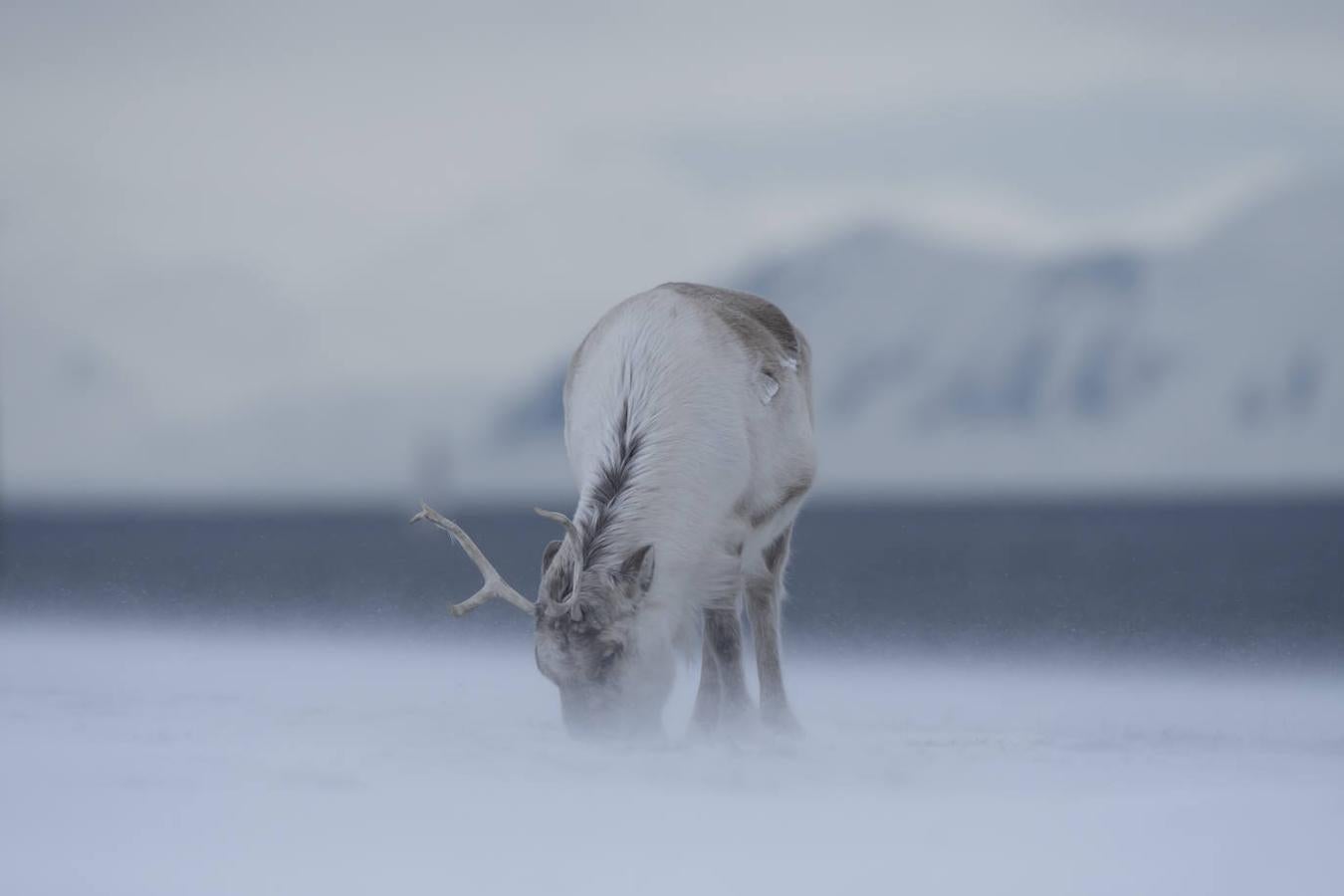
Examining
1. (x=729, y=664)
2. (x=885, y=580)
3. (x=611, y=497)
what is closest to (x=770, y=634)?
(x=729, y=664)

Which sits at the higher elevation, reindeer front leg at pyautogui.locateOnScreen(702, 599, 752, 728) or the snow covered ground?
reindeer front leg at pyautogui.locateOnScreen(702, 599, 752, 728)

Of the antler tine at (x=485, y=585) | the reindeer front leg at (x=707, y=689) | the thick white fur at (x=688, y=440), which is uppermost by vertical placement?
the thick white fur at (x=688, y=440)

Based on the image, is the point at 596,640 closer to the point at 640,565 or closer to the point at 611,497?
the point at 640,565

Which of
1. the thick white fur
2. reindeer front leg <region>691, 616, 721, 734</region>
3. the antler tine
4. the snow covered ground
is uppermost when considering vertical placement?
the thick white fur

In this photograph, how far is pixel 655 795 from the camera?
516 centimetres

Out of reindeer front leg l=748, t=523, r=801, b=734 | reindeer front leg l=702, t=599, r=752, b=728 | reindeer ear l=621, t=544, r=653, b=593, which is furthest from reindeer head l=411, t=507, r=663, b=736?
reindeer front leg l=748, t=523, r=801, b=734

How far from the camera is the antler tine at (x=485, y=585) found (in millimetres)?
5918

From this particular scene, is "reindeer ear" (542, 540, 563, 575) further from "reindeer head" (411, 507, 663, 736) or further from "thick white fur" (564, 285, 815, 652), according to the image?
"thick white fur" (564, 285, 815, 652)

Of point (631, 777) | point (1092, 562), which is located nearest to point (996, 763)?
point (631, 777)

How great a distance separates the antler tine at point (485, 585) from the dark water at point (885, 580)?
413cm

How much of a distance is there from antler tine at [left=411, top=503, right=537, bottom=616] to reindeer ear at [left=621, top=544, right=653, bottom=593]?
14.4 inches

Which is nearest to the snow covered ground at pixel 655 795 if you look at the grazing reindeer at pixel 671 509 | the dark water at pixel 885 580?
the grazing reindeer at pixel 671 509

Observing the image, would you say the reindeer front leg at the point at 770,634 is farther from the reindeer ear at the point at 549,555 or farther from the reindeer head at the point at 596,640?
the reindeer ear at the point at 549,555

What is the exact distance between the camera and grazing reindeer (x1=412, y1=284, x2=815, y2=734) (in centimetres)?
579
